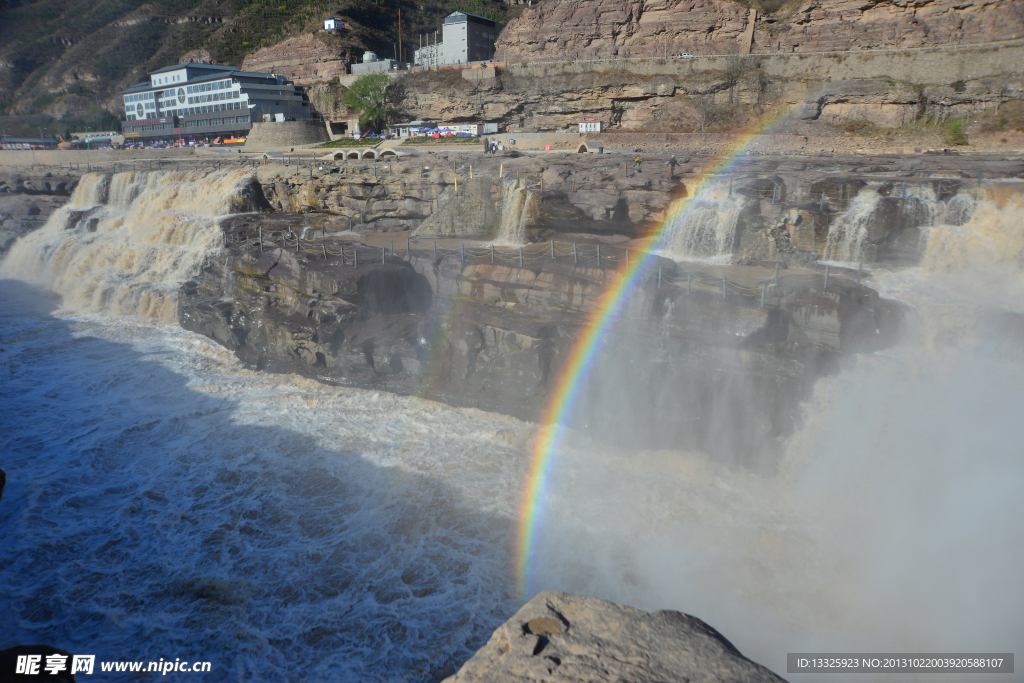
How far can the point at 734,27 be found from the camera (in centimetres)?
4194

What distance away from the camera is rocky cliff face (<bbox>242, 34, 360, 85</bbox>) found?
215 feet

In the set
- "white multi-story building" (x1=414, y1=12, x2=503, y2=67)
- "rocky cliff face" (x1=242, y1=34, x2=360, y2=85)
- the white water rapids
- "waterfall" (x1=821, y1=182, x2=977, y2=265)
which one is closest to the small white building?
"rocky cliff face" (x1=242, y1=34, x2=360, y2=85)

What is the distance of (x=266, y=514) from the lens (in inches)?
491

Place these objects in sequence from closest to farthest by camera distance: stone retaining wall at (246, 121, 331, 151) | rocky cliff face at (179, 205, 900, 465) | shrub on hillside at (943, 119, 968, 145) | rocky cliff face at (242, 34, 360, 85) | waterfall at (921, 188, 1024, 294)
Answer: rocky cliff face at (179, 205, 900, 465) < waterfall at (921, 188, 1024, 294) < shrub on hillside at (943, 119, 968, 145) < stone retaining wall at (246, 121, 331, 151) < rocky cliff face at (242, 34, 360, 85)

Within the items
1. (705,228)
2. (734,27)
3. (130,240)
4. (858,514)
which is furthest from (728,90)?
(130,240)

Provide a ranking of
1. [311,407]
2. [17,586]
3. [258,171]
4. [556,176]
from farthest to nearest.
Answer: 1. [258,171]
2. [556,176]
3. [311,407]
4. [17,586]

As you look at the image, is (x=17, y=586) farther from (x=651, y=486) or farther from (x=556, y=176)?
(x=556, y=176)

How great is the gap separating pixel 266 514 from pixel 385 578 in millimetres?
3557

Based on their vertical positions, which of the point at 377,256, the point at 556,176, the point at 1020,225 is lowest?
the point at 377,256

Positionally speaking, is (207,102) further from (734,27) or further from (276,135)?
(734,27)

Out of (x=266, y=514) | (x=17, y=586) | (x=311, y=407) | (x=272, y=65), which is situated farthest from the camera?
(x=272, y=65)

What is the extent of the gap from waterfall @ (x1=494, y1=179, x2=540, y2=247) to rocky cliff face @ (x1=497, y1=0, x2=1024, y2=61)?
28148 millimetres

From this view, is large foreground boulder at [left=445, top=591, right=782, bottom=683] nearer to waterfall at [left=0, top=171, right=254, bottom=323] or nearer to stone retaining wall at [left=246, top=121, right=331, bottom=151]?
waterfall at [left=0, top=171, right=254, bottom=323]

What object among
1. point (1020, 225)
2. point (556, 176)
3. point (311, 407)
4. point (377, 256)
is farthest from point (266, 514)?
point (1020, 225)
